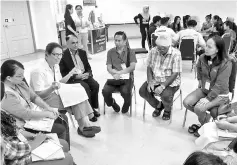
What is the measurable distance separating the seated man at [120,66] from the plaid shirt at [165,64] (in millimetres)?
305

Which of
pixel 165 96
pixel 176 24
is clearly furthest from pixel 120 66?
pixel 176 24

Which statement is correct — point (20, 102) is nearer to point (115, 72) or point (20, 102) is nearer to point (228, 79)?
point (115, 72)

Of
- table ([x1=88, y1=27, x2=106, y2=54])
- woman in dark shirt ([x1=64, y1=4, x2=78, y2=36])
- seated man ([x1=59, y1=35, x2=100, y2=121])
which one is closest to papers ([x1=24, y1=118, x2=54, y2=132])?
seated man ([x1=59, y1=35, x2=100, y2=121])

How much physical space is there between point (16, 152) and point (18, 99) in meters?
0.61

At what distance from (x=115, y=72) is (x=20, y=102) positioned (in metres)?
1.46

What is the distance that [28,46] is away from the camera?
24.0ft

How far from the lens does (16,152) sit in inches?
56.7

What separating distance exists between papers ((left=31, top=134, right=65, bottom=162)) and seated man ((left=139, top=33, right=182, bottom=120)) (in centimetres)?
160

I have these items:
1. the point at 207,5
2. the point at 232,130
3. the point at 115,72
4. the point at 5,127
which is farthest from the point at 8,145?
the point at 207,5

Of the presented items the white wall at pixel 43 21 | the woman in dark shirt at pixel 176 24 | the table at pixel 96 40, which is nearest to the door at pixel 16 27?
the white wall at pixel 43 21

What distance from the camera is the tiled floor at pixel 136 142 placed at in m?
2.36

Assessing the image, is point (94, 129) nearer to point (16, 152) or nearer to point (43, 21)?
point (16, 152)

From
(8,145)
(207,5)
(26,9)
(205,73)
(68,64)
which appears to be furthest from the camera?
(207,5)

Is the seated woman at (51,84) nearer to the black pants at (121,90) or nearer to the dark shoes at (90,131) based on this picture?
the dark shoes at (90,131)
